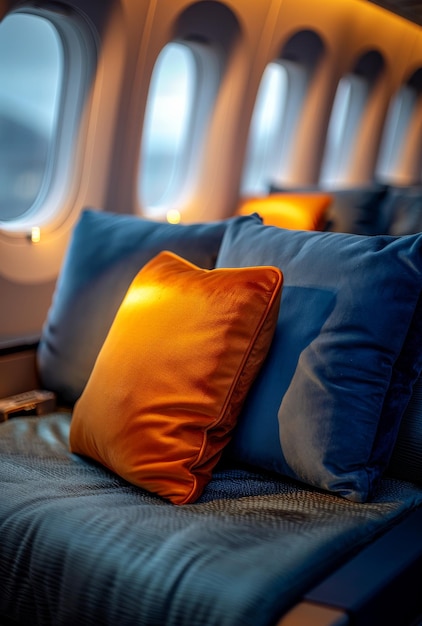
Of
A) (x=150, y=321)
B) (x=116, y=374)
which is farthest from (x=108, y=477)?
(x=150, y=321)

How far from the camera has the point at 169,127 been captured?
13.9ft

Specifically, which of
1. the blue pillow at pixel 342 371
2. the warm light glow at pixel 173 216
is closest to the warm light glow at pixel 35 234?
the warm light glow at pixel 173 216

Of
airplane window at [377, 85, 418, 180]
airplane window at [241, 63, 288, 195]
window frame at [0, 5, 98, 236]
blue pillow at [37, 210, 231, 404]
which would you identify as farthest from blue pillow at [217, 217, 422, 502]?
airplane window at [377, 85, 418, 180]

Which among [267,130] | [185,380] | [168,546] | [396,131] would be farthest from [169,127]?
[396,131]

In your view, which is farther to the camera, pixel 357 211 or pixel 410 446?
pixel 357 211

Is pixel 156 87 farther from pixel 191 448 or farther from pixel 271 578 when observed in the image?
pixel 271 578

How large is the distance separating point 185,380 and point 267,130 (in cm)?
379

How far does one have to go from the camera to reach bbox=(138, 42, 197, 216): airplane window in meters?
4.11

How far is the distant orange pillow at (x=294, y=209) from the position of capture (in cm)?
302

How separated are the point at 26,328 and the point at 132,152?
3.08 ft

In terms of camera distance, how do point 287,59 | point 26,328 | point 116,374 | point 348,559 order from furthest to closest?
1. point 287,59
2. point 26,328
3. point 116,374
4. point 348,559

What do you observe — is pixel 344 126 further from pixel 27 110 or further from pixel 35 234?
pixel 35 234

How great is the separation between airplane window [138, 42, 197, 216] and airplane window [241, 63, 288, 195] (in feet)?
2.46

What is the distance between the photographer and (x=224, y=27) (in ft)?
13.1
